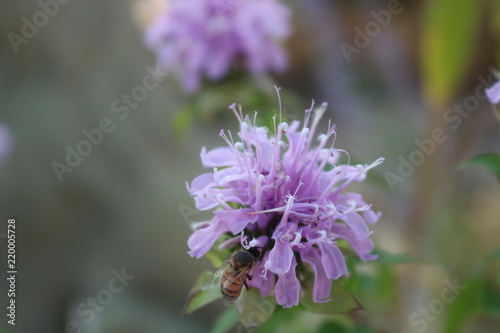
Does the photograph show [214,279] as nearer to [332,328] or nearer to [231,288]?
[231,288]

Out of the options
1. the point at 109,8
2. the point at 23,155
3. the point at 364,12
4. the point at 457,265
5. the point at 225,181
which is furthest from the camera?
the point at 364,12

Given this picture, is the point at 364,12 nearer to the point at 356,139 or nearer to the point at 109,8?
the point at 356,139

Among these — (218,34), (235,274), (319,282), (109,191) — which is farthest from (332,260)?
(109,191)

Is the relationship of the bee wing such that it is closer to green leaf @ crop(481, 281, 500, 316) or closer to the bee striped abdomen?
the bee striped abdomen

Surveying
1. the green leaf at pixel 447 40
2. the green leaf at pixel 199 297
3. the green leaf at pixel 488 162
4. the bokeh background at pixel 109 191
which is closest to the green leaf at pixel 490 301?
the green leaf at pixel 488 162

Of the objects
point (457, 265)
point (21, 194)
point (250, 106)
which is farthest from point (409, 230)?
point (21, 194)

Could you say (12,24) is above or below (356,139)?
above
